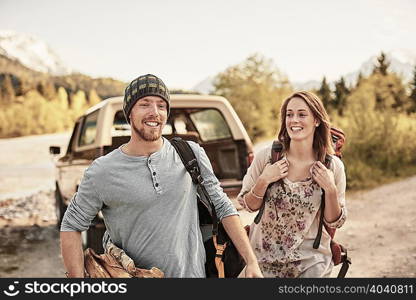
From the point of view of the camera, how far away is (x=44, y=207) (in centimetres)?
1035

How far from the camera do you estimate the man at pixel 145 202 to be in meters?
1.87

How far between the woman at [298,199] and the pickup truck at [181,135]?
8.07 feet

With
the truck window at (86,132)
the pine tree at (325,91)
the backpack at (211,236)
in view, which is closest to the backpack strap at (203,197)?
the backpack at (211,236)

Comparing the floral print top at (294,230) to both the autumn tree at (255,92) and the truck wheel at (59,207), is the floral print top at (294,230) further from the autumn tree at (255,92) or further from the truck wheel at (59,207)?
the autumn tree at (255,92)

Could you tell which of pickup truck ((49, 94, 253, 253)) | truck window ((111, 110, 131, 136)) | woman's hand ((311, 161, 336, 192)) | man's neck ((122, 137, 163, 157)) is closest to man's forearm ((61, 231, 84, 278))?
man's neck ((122, 137, 163, 157))

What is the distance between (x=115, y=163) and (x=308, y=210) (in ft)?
2.98

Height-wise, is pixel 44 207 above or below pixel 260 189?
below

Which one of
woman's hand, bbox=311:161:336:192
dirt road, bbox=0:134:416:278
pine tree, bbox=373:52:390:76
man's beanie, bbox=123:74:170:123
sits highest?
man's beanie, bbox=123:74:170:123

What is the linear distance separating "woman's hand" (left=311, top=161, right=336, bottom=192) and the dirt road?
129 inches

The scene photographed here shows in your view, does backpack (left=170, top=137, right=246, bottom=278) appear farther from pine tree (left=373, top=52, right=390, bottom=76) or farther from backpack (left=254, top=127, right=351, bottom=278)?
pine tree (left=373, top=52, right=390, bottom=76)

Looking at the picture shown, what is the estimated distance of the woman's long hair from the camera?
7.83 feet

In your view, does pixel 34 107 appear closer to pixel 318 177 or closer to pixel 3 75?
Answer: pixel 3 75

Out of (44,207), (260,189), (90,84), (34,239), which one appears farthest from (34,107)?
(260,189)

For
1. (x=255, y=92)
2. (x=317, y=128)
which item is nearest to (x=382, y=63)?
(x=255, y=92)
